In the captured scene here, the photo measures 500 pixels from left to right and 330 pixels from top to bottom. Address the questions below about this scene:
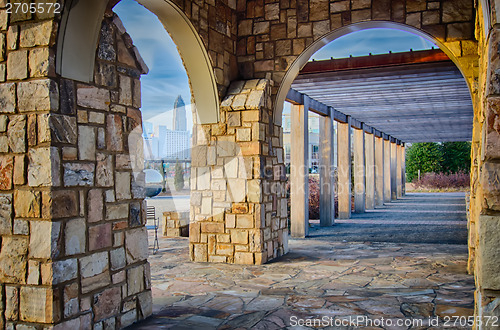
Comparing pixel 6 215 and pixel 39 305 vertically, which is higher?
pixel 6 215

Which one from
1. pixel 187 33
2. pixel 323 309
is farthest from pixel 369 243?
pixel 187 33

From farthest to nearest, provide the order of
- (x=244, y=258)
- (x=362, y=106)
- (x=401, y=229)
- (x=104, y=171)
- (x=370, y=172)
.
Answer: (x=370, y=172), (x=362, y=106), (x=401, y=229), (x=244, y=258), (x=104, y=171)

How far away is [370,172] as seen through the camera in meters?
14.9

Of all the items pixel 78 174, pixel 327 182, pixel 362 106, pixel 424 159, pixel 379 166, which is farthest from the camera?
pixel 424 159

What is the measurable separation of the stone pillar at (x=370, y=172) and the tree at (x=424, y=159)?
15040 millimetres

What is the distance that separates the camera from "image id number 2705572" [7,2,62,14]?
2959 mm

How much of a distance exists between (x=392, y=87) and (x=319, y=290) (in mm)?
5158

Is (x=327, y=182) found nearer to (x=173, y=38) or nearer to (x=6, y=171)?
(x=173, y=38)

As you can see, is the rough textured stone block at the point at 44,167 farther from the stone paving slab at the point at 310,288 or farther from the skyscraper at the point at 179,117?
the skyscraper at the point at 179,117

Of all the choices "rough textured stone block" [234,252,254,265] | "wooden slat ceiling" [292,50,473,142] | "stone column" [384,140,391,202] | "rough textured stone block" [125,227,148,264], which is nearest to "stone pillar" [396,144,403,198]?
"stone column" [384,140,391,202]

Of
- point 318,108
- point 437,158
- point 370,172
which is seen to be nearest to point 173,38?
point 318,108

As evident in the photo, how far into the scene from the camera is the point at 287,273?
5375 millimetres

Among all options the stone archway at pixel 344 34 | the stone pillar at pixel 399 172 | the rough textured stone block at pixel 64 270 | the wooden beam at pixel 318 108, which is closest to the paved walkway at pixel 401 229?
the wooden beam at pixel 318 108

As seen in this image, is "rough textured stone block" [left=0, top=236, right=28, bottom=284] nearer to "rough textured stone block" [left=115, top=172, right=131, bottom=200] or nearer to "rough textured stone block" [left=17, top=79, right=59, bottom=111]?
"rough textured stone block" [left=115, top=172, right=131, bottom=200]
